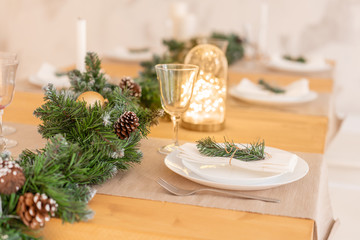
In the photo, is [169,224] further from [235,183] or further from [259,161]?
[259,161]

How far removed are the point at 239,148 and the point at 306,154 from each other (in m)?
0.23

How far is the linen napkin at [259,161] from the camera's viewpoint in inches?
32.9

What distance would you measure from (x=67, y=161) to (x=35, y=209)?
122 mm

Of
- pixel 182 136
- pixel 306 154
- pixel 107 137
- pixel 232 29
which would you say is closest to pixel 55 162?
pixel 107 137

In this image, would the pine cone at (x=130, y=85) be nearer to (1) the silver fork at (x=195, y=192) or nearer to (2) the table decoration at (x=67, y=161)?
(2) the table decoration at (x=67, y=161)

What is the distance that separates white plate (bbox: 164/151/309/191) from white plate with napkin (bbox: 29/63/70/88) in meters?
0.89

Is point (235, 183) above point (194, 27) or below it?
below

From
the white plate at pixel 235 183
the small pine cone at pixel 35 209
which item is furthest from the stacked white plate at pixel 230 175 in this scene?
the small pine cone at pixel 35 209

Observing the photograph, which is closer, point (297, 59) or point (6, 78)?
point (6, 78)

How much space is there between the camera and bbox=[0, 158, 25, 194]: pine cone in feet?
2.18

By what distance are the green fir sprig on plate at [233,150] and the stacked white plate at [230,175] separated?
0.09 ft

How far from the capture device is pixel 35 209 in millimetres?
668

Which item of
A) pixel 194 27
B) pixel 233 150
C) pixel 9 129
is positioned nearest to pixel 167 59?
pixel 9 129

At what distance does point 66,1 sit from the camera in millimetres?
4203
